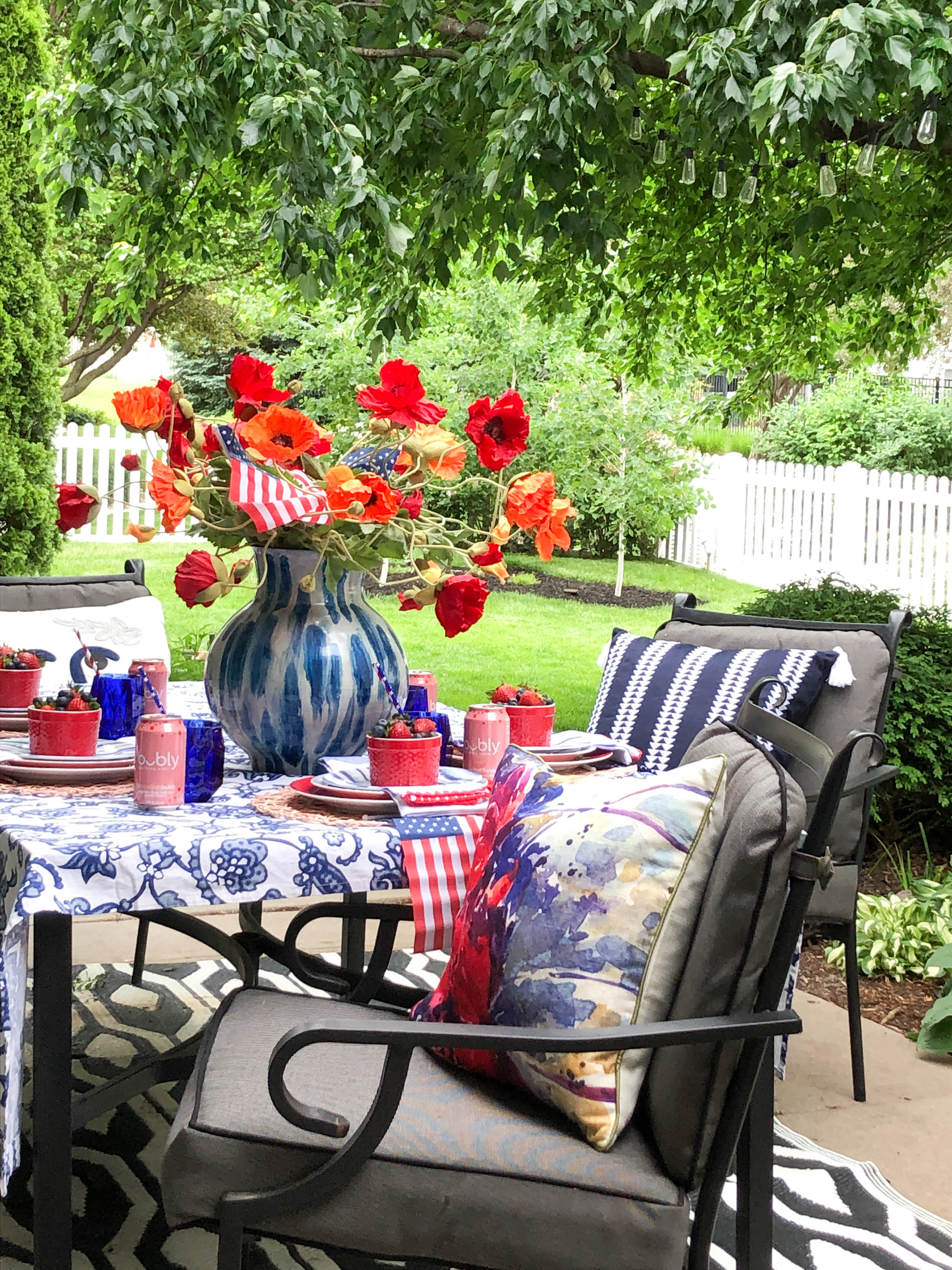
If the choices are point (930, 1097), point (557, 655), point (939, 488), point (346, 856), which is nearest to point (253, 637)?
point (346, 856)

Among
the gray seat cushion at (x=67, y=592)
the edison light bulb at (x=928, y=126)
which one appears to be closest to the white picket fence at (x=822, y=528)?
the edison light bulb at (x=928, y=126)

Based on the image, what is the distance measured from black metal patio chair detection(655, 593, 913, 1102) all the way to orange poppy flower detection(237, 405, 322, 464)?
1.20m

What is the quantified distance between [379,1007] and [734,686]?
1.20 m

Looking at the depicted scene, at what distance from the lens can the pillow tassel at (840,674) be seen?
8.96 ft

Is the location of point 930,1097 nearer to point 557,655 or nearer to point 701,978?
point 701,978

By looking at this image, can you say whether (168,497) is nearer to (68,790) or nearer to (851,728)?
(68,790)

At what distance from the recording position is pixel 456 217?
4430 millimetres

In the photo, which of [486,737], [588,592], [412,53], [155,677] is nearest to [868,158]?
[412,53]

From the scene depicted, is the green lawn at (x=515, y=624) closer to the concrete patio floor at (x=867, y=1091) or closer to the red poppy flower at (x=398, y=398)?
the concrete patio floor at (x=867, y=1091)

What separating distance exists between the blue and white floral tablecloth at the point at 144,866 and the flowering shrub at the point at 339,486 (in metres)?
0.39

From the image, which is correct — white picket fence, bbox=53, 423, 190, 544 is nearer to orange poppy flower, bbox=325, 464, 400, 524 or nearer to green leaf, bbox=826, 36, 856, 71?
green leaf, bbox=826, 36, 856, 71

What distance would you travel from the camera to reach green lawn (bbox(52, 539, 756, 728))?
7.56 metres

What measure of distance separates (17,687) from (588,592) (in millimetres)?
8119

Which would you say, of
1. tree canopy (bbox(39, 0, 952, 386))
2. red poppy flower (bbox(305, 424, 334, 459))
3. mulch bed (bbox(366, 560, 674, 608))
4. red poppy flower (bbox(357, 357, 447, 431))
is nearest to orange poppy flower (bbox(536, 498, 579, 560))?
red poppy flower (bbox(357, 357, 447, 431))
